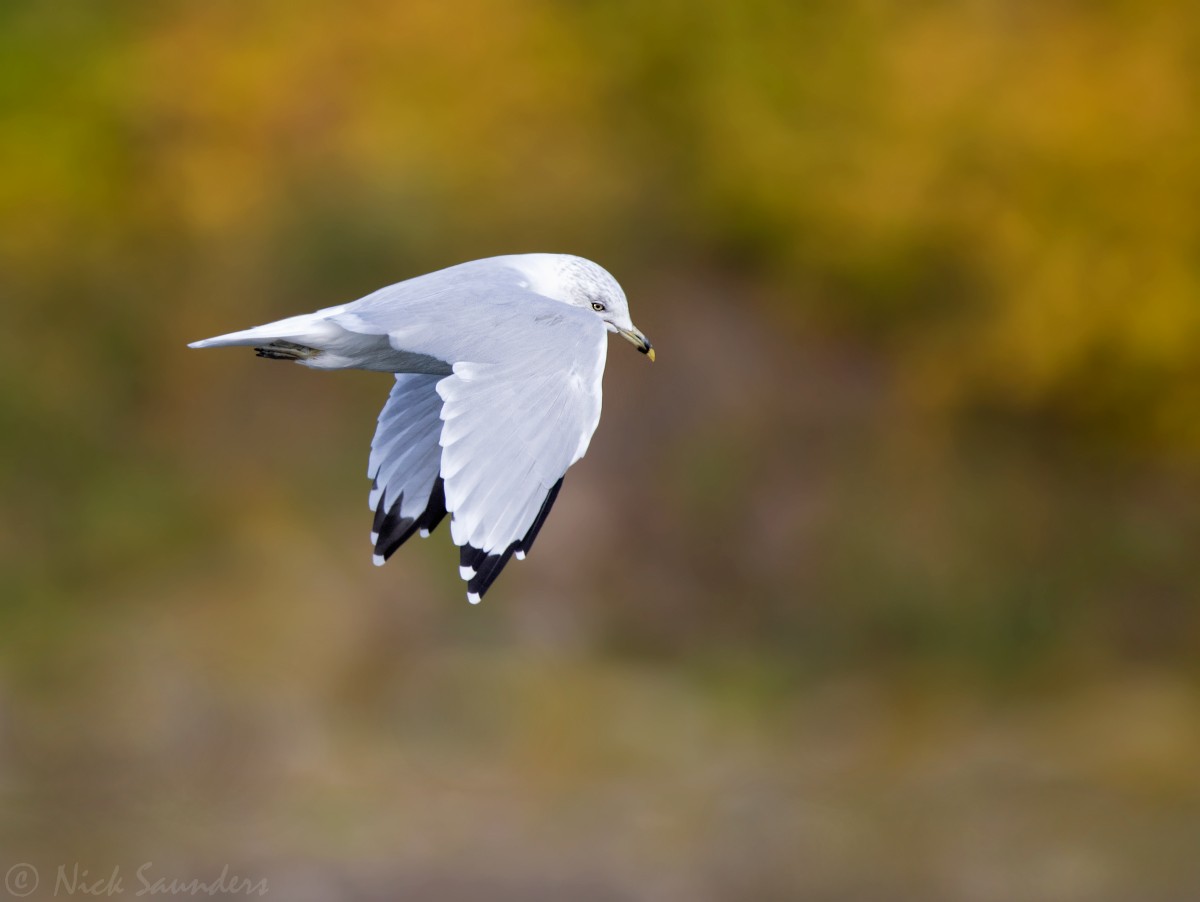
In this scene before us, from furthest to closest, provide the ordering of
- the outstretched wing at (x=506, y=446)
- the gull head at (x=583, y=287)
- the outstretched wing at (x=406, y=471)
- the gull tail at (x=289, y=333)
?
the outstretched wing at (x=406, y=471)
the gull head at (x=583, y=287)
the gull tail at (x=289, y=333)
the outstretched wing at (x=506, y=446)

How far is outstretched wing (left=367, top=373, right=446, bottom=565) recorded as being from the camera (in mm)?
3604

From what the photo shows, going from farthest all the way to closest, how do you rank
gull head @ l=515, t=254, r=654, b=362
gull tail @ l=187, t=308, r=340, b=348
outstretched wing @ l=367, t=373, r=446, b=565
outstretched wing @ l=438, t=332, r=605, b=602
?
outstretched wing @ l=367, t=373, r=446, b=565 < gull head @ l=515, t=254, r=654, b=362 < gull tail @ l=187, t=308, r=340, b=348 < outstretched wing @ l=438, t=332, r=605, b=602

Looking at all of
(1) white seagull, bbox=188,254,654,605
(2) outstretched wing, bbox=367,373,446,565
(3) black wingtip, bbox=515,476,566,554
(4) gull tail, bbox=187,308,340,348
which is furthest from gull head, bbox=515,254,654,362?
(3) black wingtip, bbox=515,476,566,554

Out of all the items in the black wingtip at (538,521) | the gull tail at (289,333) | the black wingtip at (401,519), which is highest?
the gull tail at (289,333)

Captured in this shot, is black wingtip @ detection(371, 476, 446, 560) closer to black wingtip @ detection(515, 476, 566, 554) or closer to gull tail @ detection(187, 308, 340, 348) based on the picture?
gull tail @ detection(187, 308, 340, 348)

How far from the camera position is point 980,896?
7.02 m

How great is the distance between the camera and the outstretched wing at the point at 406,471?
3.60 meters

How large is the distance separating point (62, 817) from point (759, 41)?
170 inches

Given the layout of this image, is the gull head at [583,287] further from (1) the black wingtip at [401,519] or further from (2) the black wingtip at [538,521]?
(2) the black wingtip at [538,521]

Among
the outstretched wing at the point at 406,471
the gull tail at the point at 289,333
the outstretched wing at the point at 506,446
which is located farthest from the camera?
the outstretched wing at the point at 406,471

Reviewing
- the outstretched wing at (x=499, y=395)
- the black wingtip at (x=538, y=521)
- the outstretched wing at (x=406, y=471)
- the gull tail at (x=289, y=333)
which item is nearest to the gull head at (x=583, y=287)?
the outstretched wing at (x=499, y=395)

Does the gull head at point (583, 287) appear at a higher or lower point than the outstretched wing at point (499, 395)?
higher

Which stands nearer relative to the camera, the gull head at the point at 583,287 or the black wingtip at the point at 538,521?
the black wingtip at the point at 538,521

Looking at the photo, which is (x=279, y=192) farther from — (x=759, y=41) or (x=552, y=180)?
(x=759, y=41)
